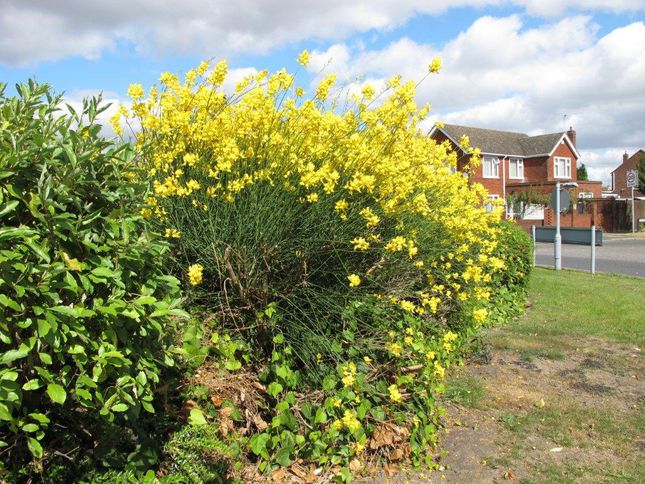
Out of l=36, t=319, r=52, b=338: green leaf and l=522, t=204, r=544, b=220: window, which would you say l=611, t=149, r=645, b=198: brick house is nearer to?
l=522, t=204, r=544, b=220: window

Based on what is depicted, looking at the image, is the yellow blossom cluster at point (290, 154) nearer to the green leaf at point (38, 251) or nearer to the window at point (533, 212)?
the green leaf at point (38, 251)

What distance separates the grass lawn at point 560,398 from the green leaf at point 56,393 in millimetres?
2381

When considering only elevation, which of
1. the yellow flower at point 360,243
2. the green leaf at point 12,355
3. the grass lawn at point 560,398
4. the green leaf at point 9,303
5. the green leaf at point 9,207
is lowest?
the grass lawn at point 560,398

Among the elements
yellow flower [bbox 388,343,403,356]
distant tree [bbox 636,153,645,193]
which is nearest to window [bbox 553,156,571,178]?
distant tree [bbox 636,153,645,193]

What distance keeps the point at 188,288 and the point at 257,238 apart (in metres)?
0.55

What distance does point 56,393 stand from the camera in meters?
2.26

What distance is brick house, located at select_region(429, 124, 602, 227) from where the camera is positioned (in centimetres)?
4259

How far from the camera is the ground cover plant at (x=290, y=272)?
3.62 meters

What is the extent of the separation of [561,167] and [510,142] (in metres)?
4.27

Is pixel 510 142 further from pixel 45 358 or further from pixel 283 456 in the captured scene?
pixel 45 358

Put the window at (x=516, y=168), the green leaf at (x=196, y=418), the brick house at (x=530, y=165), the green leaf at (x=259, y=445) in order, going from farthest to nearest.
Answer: the window at (x=516, y=168) → the brick house at (x=530, y=165) → the green leaf at (x=259, y=445) → the green leaf at (x=196, y=418)

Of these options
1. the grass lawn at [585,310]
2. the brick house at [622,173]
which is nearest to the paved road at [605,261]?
the grass lawn at [585,310]

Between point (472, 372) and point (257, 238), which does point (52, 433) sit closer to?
point (257, 238)

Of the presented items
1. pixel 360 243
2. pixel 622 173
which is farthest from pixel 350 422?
pixel 622 173
